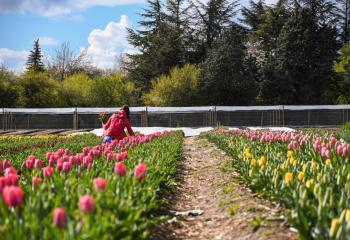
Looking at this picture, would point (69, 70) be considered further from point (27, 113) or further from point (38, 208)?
point (38, 208)

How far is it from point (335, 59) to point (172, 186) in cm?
4408

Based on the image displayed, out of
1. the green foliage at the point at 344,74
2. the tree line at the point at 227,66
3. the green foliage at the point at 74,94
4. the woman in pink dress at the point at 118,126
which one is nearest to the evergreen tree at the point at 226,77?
Answer: the tree line at the point at 227,66

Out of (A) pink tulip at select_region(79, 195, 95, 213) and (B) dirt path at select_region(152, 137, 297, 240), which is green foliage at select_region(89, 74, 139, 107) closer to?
(B) dirt path at select_region(152, 137, 297, 240)

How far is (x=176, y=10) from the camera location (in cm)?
5662

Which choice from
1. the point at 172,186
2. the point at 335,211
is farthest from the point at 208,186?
the point at 335,211

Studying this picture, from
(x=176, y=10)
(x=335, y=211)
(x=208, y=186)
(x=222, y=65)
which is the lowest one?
(x=208, y=186)

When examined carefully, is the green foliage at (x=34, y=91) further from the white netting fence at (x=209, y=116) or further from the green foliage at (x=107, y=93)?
the white netting fence at (x=209, y=116)

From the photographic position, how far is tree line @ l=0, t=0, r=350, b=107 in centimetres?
4538

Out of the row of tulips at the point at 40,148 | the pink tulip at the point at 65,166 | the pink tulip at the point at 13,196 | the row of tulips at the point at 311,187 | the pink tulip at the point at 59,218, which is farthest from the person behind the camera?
the row of tulips at the point at 40,148

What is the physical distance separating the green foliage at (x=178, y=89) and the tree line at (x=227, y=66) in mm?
97

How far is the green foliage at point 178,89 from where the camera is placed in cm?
4525

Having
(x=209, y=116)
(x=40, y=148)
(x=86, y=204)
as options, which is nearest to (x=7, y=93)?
(x=209, y=116)

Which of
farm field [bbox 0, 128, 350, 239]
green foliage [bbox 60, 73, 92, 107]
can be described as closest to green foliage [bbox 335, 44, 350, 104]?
green foliage [bbox 60, 73, 92, 107]

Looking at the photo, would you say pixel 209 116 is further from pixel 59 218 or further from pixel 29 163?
pixel 59 218
